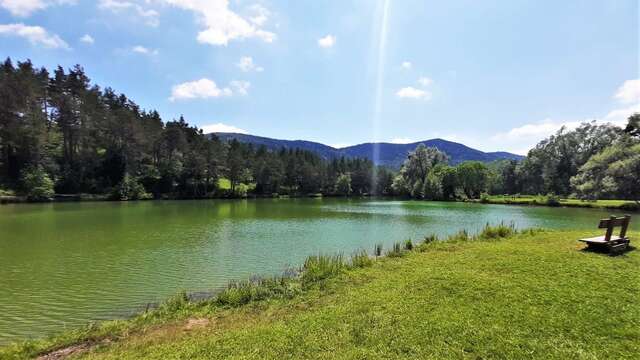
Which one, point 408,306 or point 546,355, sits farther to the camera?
point 408,306

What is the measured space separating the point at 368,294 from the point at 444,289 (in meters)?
1.94

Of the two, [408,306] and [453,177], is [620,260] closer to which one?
[408,306]

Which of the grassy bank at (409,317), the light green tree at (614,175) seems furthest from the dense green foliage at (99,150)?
the light green tree at (614,175)

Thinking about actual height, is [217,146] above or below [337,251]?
above

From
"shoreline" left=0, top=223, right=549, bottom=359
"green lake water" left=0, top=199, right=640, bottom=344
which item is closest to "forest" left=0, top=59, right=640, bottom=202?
"green lake water" left=0, top=199, right=640, bottom=344

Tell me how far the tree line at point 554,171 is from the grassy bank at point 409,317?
177 feet

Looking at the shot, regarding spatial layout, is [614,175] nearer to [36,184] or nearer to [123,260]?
[123,260]

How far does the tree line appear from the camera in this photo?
5244 centimetres

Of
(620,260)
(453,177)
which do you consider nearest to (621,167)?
(453,177)

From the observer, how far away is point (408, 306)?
754 cm

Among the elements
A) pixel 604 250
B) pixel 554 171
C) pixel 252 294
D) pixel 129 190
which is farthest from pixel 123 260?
pixel 554 171

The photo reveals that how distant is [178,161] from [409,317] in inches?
3184

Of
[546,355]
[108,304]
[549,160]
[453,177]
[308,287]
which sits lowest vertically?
[108,304]

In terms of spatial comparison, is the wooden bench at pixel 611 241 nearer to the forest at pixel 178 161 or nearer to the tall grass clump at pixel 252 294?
the tall grass clump at pixel 252 294
